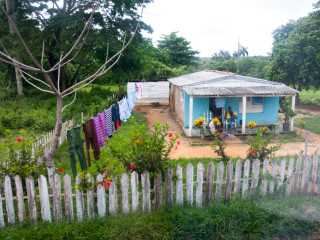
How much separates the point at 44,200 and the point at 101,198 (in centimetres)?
92

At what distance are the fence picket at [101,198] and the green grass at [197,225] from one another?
0.46ft

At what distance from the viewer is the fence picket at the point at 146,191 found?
183 inches

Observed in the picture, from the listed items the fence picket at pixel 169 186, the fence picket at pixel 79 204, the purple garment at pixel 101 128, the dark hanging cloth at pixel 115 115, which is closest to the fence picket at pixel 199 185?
the fence picket at pixel 169 186

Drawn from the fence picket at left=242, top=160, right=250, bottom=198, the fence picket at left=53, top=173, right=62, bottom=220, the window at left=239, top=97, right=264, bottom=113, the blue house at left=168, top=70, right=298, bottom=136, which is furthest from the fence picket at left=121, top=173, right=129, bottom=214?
the window at left=239, top=97, right=264, bottom=113

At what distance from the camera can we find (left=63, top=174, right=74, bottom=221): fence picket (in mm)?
4438

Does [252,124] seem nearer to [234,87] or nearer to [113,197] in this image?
[234,87]

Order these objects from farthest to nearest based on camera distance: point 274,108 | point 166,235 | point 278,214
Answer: point 274,108
point 278,214
point 166,235

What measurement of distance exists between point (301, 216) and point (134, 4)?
16257mm

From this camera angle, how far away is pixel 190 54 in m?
38.3

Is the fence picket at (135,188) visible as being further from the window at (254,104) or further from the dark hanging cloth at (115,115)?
the window at (254,104)

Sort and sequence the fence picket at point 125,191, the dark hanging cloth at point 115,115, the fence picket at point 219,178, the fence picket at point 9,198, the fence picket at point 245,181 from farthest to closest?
the dark hanging cloth at point 115,115
the fence picket at point 245,181
the fence picket at point 219,178
the fence picket at point 125,191
the fence picket at point 9,198

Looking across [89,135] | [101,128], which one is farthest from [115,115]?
[89,135]

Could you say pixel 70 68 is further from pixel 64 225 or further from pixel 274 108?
pixel 64 225

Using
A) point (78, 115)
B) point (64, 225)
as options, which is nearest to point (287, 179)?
point (64, 225)
